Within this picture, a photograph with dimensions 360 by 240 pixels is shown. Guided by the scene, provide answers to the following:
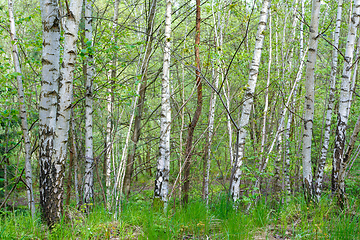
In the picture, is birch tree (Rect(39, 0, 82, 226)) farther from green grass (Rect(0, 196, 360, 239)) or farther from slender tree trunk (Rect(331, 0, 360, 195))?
slender tree trunk (Rect(331, 0, 360, 195))

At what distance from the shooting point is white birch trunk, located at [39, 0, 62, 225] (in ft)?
9.61

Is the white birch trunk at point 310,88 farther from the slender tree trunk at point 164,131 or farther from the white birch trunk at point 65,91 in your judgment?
the white birch trunk at point 65,91

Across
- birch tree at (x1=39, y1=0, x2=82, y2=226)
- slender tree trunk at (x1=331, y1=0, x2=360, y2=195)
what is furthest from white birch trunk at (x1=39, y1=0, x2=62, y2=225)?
slender tree trunk at (x1=331, y1=0, x2=360, y2=195)

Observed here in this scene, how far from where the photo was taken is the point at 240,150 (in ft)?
13.7

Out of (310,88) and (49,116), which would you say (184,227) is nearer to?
(49,116)

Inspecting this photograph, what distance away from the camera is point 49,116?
296cm

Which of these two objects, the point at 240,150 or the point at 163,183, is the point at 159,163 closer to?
the point at 163,183

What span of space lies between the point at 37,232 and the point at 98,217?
2.20ft

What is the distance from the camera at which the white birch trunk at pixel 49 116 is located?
2.93 meters

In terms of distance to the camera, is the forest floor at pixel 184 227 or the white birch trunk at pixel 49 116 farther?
the white birch trunk at pixel 49 116

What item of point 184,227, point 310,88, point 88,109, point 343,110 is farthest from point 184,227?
point 343,110

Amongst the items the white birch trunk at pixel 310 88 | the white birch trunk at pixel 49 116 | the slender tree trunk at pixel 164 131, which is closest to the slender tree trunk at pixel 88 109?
the slender tree trunk at pixel 164 131

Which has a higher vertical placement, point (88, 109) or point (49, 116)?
point (88, 109)

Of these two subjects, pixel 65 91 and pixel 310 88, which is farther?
pixel 310 88
